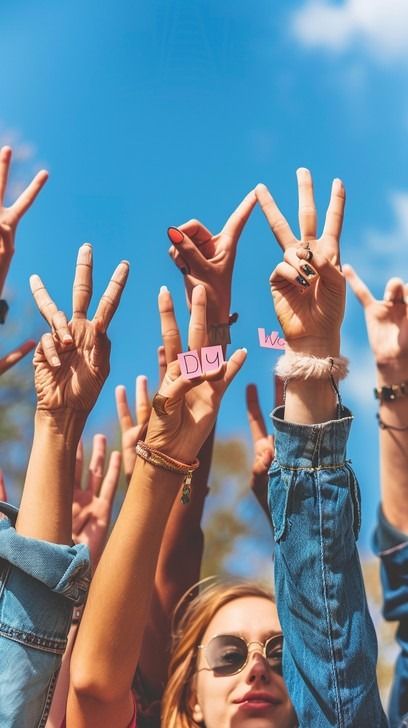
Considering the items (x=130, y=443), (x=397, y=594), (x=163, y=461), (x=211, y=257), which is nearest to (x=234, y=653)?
(x=397, y=594)

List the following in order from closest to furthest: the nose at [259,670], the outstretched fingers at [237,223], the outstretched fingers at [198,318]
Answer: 1. the outstretched fingers at [198,318]
2. the nose at [259,670]
3. the outstretched fingers at [237,223]

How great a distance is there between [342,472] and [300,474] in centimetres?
9

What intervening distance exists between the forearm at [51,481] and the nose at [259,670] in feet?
2.45

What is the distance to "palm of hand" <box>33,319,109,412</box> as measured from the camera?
92.8 inches

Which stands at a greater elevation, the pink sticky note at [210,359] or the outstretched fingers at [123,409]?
the outstretched fingers at [123,409]

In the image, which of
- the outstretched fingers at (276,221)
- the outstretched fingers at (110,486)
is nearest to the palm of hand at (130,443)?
the outstretched fingers at (110,486)

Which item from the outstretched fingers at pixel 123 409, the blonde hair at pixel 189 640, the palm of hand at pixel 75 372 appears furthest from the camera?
the outstretched fingers at pixel 123 409

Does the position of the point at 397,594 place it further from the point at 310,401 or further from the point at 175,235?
the point at 175,235

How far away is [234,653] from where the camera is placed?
2.57 metres

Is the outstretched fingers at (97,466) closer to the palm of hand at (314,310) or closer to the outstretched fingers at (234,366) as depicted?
the outstretched fingers at (234,366)

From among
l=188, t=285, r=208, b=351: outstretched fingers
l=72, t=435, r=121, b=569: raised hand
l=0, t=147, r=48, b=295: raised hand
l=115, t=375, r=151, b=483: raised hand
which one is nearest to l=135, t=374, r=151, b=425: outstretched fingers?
l=115, t=375, r=151, b=483: raised hand

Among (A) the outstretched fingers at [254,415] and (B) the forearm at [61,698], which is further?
(A) the outstretched fingers at [254,415]

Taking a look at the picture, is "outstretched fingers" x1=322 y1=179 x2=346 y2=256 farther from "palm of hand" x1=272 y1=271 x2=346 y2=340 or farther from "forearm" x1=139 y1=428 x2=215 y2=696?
"forearm" x1=139 y1=428 x2=215 y2=696

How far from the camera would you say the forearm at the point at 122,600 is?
76.4 inches
